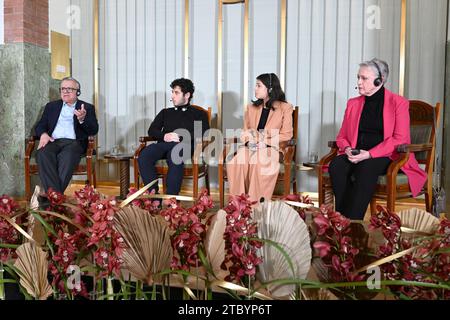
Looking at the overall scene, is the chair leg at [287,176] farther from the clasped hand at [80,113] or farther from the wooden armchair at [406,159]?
the clasped hand at [80,113]

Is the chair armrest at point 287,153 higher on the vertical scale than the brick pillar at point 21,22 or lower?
lower

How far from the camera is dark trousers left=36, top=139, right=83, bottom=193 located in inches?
170

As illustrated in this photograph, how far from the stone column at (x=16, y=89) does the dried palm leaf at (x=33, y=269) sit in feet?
16.1

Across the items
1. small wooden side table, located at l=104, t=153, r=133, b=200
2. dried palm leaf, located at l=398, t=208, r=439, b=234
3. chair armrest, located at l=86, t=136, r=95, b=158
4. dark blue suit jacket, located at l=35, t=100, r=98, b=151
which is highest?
dark blue suit jacket, located at l=35, t=100, r=98, b=151

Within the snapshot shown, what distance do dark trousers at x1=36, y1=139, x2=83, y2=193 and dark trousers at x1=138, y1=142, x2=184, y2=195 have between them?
69cm

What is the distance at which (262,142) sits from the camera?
3967 millimetres

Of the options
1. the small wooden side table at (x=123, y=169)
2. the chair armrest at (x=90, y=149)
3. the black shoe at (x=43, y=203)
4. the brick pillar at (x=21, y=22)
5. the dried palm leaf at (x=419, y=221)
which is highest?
the brick pillar at (x=21, y=22)

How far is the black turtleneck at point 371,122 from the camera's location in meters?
3.44

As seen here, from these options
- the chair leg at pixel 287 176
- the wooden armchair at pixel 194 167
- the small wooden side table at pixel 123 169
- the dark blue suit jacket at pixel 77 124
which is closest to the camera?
the chair leg at pixel 287 176

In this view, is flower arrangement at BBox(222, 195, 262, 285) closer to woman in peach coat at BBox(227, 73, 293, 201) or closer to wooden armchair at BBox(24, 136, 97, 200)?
woman in peach coat at BBox(227, 73, 293, 201)

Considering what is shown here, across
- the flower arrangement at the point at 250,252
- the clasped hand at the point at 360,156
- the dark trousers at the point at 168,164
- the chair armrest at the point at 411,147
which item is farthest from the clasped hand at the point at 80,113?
the flower arrangement at the point at 250,252

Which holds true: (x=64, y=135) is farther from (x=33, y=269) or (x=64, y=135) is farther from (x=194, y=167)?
(x=33, y=269)

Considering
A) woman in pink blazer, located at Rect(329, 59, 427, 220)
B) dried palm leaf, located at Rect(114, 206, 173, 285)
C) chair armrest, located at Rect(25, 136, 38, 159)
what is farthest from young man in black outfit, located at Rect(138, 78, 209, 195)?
dried palm leaf, located at Rect(114, 206, 173, 285)

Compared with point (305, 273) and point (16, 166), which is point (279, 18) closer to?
point (16, 166)
